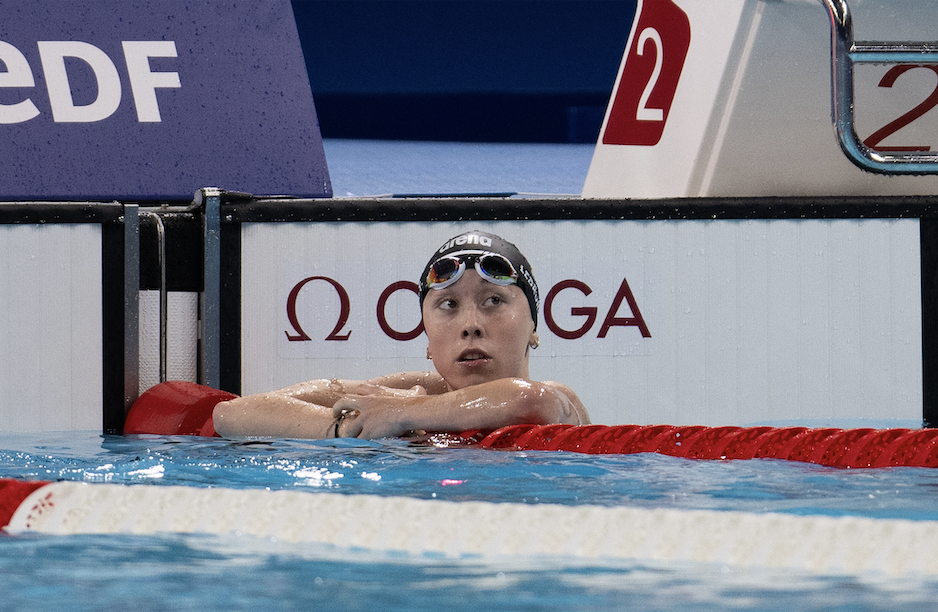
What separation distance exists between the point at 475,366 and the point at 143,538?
1.40 m

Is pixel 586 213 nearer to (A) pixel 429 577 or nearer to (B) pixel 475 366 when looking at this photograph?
(B) pixel 475 366

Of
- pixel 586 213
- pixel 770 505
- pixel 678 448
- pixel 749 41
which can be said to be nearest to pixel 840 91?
pixel 749 41

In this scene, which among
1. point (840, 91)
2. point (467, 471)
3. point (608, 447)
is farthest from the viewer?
point (840, 91)

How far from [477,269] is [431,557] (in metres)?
1.50

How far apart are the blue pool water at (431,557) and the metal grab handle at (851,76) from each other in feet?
5.13

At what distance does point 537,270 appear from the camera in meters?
4.37

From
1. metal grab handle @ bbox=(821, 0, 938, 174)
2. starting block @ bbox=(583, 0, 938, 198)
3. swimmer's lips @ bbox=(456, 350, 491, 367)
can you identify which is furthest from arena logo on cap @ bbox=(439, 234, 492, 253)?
metal grab handle @ bbox=(821, 0, 938, 174)

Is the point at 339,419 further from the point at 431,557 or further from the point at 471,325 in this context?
the point at 431,557

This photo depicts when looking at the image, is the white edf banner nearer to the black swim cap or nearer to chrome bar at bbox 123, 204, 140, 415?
chrome bar at bbox 123, 204, 140, 415

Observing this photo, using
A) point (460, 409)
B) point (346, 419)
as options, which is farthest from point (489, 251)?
point (346, 419)

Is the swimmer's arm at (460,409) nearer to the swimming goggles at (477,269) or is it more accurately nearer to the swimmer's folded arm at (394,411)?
the swimmer's folded arm at (394,411)

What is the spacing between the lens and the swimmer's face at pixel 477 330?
3463mm

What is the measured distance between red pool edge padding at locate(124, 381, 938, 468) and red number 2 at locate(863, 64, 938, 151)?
1.67m

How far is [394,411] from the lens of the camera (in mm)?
3277
